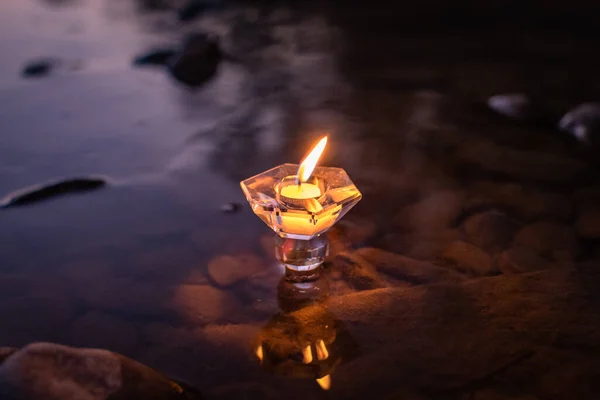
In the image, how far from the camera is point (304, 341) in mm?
1175

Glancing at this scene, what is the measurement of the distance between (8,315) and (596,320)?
128cm

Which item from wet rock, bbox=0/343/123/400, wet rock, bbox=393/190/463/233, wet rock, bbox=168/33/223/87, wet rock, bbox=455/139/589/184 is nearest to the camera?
wet rock, bbox=0/343/123/400

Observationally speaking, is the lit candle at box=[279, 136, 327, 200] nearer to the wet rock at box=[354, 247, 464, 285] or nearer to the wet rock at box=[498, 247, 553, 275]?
the wet rock at box=[354, 247, 464, 285]

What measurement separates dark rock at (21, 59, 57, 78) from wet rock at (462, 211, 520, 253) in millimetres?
2496

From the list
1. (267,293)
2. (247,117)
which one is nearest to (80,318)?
(267,293)

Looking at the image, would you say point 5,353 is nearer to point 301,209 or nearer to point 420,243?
point 301,209

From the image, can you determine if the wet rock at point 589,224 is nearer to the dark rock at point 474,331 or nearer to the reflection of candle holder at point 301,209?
the dark rock at point 474,331

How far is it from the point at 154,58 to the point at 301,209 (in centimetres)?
239

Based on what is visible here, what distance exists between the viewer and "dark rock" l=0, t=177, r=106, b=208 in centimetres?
177

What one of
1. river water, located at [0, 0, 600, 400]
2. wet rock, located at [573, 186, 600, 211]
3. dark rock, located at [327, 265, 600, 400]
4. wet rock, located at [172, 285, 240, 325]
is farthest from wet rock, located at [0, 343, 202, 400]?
wet rock, located at [573, 186, 600, 211]

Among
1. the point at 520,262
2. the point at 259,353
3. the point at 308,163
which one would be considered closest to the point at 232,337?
the point at 259,353

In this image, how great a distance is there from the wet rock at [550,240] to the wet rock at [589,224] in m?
0.03

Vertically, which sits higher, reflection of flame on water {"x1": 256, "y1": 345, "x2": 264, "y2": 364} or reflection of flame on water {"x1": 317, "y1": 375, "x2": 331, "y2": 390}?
reflection of flame on water {"x1": 317, "y1": 375, "x2": 331, "y2": 390}

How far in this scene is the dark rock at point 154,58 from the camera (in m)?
3.28
